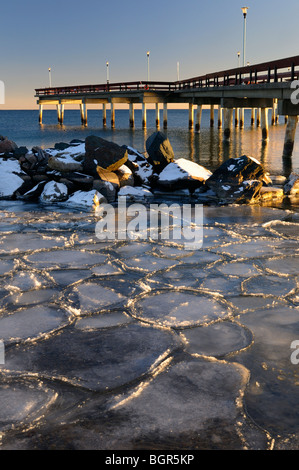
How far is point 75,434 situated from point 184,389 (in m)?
0.68

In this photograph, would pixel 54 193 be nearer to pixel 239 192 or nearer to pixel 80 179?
pixel 80 179

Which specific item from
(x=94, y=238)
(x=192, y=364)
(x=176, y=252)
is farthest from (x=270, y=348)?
(x=94, y=238)

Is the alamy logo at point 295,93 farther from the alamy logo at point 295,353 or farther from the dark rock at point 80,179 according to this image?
the alamy logo at point 295,353

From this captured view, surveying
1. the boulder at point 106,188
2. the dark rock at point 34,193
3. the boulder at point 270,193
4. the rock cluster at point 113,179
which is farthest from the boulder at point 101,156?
the boulder at point 270,193

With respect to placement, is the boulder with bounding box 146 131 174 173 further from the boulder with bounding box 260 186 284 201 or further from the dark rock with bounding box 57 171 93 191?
the boulder with bounding box 260 186 284 201

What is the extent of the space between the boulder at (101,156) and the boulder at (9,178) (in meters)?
1.47

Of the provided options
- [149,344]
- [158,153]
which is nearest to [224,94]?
[158,153]

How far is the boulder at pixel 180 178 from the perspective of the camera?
972 centimetres

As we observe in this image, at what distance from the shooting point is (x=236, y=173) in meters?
9.39

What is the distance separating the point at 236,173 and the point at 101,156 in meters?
2.72

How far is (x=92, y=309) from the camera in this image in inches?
148

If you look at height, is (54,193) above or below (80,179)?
below
